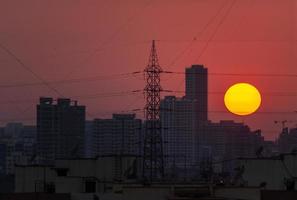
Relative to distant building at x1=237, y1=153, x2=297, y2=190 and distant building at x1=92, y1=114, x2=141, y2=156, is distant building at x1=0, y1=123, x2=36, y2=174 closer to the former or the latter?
distant building at x1=92, y1=114, x2=141, y2=156

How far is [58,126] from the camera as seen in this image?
10469 cm

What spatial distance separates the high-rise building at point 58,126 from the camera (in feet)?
331

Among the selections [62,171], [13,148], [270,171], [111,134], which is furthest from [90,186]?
[13,148]

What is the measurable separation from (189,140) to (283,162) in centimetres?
5442

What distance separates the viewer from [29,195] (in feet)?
180

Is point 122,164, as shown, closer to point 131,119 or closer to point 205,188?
point 205,188

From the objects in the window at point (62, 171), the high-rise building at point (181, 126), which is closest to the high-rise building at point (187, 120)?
the high-rise building at point (181, 126)

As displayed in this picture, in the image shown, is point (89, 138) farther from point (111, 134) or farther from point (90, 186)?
point (90, 186)

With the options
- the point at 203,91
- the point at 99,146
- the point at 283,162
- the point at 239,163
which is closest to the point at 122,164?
the point at 239,163

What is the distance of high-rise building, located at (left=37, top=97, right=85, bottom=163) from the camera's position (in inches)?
3974

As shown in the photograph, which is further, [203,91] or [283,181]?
[203,91]

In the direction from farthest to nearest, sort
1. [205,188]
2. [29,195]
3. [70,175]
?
[70,175] < [29,195] < [205,188]

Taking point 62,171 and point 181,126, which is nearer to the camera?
point 62,171

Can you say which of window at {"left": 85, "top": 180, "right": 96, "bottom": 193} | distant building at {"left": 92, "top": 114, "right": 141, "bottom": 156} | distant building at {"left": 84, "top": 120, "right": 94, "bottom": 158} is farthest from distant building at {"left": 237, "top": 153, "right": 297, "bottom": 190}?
distant building at {"left": 84, "top": 120, "right": 94, "bottom": 158}
